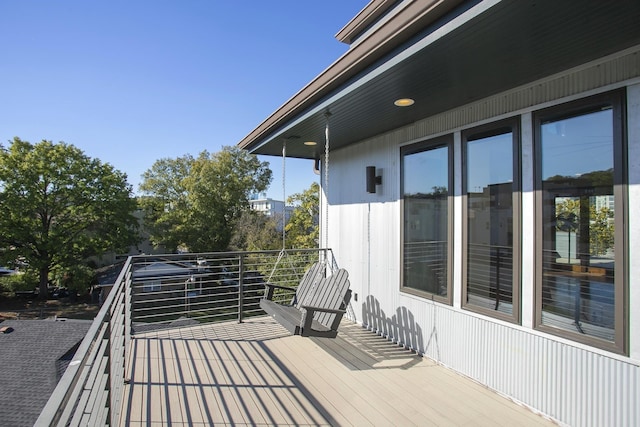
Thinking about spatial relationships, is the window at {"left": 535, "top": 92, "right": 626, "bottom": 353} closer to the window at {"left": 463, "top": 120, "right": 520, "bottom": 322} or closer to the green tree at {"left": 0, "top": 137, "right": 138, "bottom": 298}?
the window at {"left": 463, "top": 120, "right": 520, "bottom": 322}

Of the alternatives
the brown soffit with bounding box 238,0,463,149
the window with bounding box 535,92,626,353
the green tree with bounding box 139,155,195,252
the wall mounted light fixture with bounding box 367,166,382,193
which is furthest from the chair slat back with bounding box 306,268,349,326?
the green tree with bounding box 139,155,195,252

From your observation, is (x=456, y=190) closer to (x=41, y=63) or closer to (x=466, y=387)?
(x=466, y=387)

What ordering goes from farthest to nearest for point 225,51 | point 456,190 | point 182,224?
point 182,224 < point 225,51 < point 456,190

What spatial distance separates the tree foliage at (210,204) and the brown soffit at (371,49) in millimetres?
18195

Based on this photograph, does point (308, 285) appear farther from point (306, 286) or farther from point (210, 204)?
point (210, 204)

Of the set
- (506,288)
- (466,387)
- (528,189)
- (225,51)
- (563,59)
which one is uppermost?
(225,51)

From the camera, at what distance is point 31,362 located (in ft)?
19.8

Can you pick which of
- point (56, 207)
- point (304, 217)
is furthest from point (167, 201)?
point (304, 217)

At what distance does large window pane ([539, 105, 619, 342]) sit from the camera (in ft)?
7.46

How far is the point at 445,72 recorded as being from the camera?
2.54 metres

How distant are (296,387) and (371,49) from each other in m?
2.86

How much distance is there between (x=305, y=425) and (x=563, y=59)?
313 cm

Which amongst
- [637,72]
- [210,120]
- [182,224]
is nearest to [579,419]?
[637,72]

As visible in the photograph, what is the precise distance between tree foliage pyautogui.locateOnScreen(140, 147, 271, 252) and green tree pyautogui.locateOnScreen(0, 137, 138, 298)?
2742 mm
